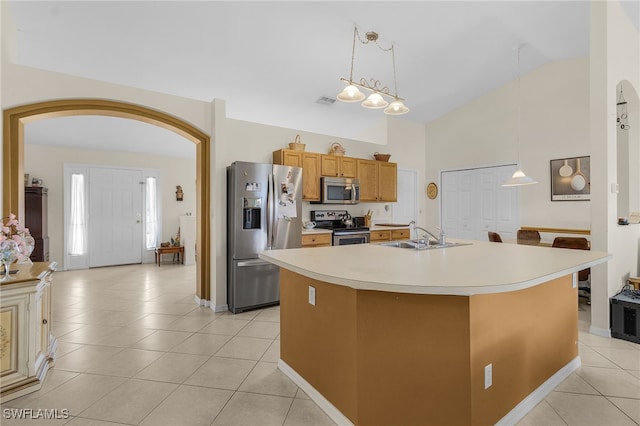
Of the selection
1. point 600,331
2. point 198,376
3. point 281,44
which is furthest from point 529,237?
point 198,376

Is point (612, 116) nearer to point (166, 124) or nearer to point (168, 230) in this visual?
point (166, 124)

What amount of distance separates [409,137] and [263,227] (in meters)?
4.01

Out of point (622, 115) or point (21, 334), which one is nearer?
point (21, 334)

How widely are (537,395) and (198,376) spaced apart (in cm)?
232

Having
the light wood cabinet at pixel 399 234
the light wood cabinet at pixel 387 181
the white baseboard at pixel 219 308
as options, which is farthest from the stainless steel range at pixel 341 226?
the white baseboard at pixel 219 308

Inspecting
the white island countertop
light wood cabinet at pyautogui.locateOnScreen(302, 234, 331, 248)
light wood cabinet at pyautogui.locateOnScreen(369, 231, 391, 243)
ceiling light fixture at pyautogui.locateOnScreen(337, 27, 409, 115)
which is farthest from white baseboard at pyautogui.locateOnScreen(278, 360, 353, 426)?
light wood cabinet at pyautogui.locateOnScreen(369, 231, 391, 243)

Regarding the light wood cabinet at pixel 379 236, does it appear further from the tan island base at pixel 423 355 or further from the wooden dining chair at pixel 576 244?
the tan island base at pixel 423 355

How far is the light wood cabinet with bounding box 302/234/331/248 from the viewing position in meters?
4.39

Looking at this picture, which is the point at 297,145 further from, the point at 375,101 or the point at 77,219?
the point at 77,219

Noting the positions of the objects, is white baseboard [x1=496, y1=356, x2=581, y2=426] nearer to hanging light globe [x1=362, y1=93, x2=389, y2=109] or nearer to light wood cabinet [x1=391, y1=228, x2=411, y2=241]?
hanging light globe [x1=362, y1=93, x2=389, y2=109]

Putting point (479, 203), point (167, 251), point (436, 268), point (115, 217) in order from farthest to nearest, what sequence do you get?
point (167, 251) < point (115, 217) < point (479, 203) < point (436, 268)

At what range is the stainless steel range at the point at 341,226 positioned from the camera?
4676 mm

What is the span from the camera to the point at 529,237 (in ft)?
14.5

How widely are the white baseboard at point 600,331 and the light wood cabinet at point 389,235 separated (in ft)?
9.16
